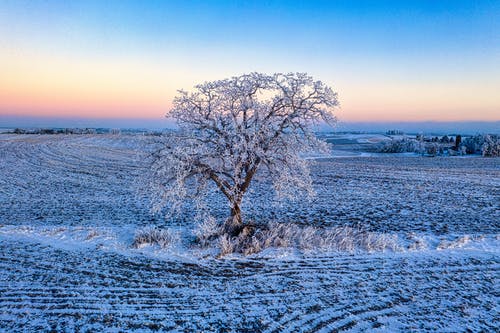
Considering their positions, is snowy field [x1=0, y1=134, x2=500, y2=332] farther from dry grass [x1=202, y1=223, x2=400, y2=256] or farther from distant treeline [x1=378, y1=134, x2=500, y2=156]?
distant treeline [x1=378, y1=134, x2=500, y2=156]

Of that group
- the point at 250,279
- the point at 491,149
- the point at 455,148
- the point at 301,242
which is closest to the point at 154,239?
the point at 250,279

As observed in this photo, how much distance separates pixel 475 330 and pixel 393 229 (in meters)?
9.14

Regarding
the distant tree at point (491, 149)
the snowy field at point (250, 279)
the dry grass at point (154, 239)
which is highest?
the distant tree at point (491, 149)

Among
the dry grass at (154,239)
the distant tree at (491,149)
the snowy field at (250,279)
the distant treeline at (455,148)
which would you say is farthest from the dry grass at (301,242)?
the distant tree at (491,149)

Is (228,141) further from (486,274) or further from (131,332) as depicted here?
(486,274)

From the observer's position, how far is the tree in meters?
12.6

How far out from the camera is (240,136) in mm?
12203

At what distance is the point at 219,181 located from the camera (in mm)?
13531

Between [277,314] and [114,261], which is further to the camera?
[114,261]

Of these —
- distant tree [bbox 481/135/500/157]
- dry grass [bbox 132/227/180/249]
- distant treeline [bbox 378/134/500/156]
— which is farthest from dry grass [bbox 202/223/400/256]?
distant tree [bbox 481/135/500/157]


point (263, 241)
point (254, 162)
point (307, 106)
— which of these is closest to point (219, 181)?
point (254, 162)

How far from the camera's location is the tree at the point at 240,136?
12.6m

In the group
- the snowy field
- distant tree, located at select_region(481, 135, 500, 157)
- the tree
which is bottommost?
the snowy field

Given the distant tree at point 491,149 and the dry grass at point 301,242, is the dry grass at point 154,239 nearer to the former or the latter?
the dry grass at point 301,242
